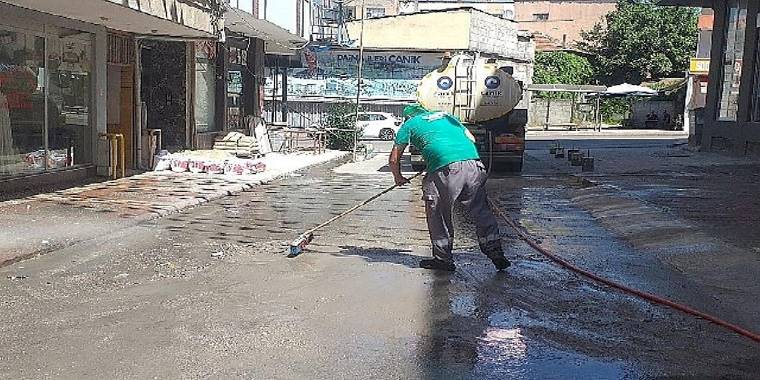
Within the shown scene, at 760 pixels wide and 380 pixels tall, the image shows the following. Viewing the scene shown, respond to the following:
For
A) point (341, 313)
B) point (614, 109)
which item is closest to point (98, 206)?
point (341, 313)

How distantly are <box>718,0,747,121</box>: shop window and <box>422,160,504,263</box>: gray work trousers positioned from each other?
18678mm

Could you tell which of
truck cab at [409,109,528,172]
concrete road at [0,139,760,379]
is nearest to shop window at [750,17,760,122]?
truck cab at [409,109,528,172]

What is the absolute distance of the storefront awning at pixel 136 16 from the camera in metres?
11.9

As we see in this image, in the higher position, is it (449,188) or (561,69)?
(561,69)

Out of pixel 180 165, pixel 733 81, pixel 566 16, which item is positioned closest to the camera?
pixel 180 165

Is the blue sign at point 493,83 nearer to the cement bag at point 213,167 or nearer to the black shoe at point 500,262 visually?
the cement bag at point 213,167

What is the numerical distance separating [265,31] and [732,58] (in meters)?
14.3

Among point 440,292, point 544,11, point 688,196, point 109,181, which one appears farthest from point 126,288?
point 544,11

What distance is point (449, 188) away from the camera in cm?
772

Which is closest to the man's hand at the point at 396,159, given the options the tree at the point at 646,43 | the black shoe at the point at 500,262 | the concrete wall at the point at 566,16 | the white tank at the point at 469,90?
the black shoe at the point at 500,262

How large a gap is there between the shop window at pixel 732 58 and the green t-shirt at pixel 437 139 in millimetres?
18566

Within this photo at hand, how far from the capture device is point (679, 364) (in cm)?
517

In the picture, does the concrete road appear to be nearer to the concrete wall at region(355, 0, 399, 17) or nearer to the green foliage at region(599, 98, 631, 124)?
the green foliage at region(599, 98, 631, 124)

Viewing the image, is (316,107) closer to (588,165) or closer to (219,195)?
(588,165)
